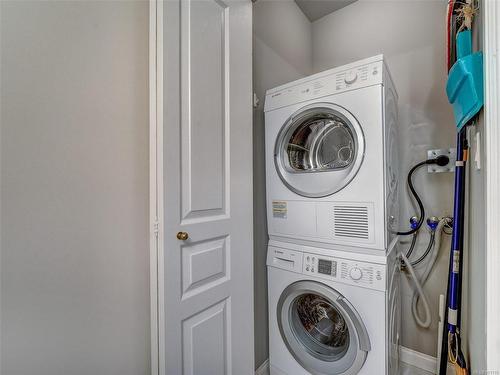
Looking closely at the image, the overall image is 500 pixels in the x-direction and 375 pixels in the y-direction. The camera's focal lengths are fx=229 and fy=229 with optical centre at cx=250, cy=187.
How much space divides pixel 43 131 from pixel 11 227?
0.27 m

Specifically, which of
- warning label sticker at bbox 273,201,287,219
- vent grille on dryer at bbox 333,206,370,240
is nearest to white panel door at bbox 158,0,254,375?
warning label sticker at bbox 273,201,287,219

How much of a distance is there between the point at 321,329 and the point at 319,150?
1102mm

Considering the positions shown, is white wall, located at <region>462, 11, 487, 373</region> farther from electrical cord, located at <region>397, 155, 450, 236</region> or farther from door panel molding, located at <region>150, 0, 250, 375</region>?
door panel molding, located at <region>150, 0, 250, 375</region>

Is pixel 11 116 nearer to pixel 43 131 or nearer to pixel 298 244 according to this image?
pixel 43 131

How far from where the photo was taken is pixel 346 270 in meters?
1.16

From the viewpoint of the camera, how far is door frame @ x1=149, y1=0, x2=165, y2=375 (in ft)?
2.72

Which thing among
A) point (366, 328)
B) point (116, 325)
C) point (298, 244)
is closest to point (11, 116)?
point (116, 325)

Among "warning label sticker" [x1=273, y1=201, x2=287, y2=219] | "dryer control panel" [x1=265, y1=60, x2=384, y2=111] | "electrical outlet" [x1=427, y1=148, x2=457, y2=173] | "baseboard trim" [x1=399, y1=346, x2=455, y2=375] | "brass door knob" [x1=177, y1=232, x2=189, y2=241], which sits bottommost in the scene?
"baseboard trim" [x1=399, y1=346, x2=455, y2=375]

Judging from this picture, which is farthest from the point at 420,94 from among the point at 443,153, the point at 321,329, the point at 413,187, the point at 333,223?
the point at 321,329

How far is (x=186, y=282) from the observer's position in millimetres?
915

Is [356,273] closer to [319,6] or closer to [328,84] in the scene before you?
[328,84]

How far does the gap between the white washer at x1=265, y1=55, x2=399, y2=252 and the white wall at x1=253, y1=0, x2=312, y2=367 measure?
9 centimetres

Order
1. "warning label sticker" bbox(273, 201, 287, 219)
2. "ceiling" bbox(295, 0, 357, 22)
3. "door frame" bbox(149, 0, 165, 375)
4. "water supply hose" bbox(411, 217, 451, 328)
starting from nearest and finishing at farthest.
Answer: "door frame" bbox(149, 0, 165, 375), "warning label sticker" bbox(273, 201, 287, 219), "water supply hose" bbox(411, 217, 451, 328), "ceiling" bbox(295, 0, 357, 22)
